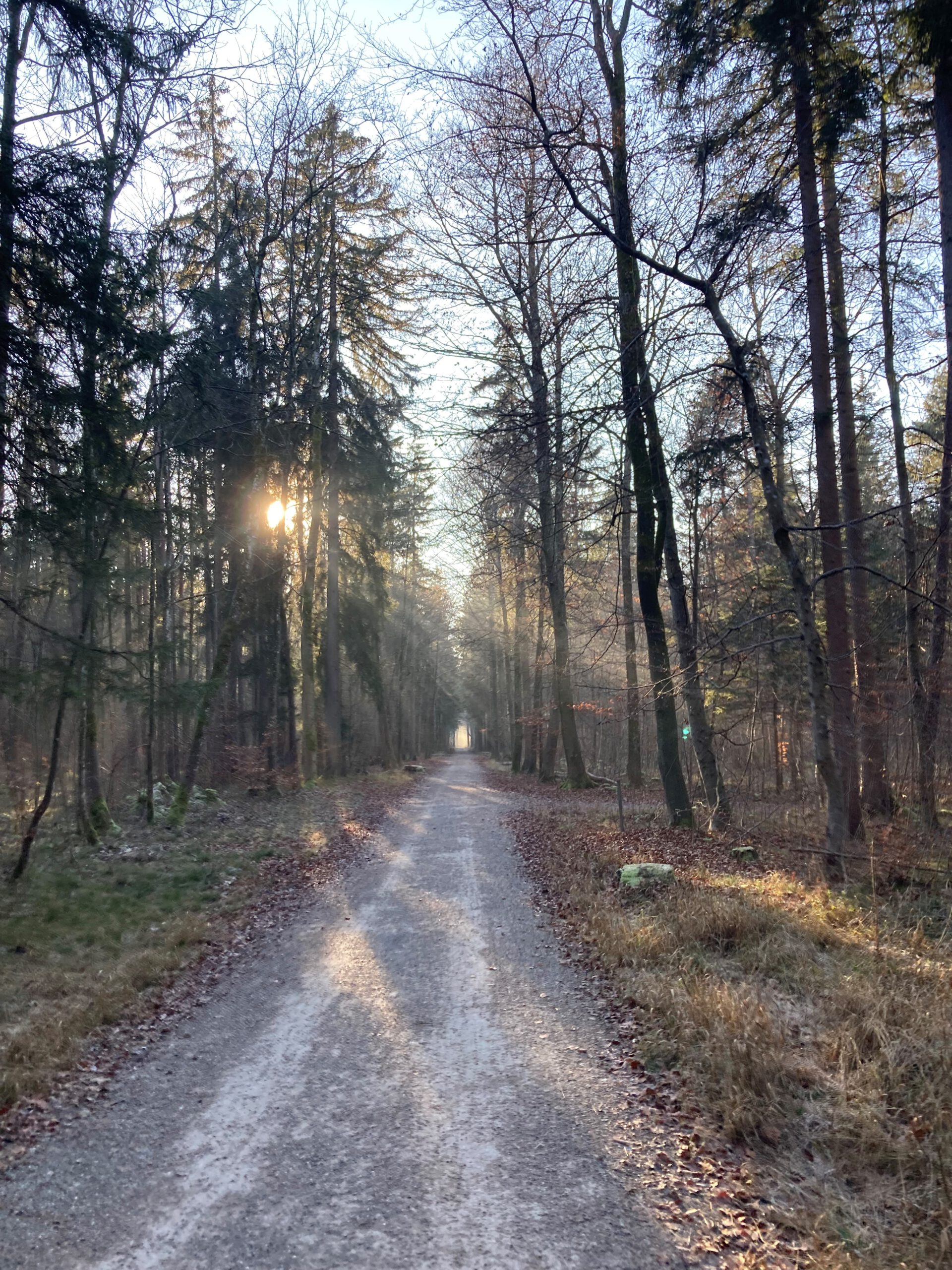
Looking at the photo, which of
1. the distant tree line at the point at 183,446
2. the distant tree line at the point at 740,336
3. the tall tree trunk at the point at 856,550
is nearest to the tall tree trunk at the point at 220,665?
the distant tree line at the point at 183,446

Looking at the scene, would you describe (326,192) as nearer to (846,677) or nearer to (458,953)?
(846,677)

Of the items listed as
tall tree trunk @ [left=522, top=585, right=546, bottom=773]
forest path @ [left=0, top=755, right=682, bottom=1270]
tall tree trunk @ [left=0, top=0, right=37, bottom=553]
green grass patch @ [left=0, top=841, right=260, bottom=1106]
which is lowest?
forest path @ [left=0, top=755, right=682, bottom=1270]

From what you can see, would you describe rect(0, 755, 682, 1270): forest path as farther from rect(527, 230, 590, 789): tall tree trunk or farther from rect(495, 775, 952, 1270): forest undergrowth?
rect(527, 230, 590, 789): tall tree trunk

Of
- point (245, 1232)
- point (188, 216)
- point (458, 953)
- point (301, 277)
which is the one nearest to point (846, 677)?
point (458, 953)

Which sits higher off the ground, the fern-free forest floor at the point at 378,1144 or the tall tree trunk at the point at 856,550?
the tall tree trunk at the point at 856,550

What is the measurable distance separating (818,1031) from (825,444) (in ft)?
25.8

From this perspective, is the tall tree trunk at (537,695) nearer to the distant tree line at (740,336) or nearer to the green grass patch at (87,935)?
the distant tree line at (740,336)

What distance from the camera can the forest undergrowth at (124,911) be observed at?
5.42 meters

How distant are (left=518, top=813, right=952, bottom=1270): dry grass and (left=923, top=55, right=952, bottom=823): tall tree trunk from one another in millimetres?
3110

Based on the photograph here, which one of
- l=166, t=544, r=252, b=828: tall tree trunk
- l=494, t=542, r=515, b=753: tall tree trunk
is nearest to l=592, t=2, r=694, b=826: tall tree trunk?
l=166, t=544, r=252, b=828: tall tree trunk

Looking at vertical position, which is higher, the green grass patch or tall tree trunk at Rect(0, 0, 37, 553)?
tall tree trunk at Rect(0, 0, 37, 553)

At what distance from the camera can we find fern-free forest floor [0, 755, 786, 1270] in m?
3.21

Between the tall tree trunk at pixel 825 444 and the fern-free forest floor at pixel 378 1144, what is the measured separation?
6.01m

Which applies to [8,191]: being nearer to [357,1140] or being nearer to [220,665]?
[357,1140]
